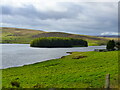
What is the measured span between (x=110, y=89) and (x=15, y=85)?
11530 mm

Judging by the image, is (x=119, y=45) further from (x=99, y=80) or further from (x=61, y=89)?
(x=61, y=89)

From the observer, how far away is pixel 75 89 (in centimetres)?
1692

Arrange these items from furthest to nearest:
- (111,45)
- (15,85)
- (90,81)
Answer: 1. (111,45)
2. (90,81)
3. (15,85)

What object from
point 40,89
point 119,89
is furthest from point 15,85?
point 119,89

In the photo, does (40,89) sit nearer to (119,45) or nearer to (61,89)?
(61,89)

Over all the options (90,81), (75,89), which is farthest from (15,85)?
(90,81)

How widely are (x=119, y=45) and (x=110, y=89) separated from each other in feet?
326

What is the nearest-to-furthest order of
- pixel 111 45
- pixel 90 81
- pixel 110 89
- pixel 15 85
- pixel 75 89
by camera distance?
1. pixel 110 89
2. pixel 75 89
3. pixel 15 85
4. pixel 90 81
5. pixel 111 45

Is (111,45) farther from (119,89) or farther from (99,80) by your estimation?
(119,89)

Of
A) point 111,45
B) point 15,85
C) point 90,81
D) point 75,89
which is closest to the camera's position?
point 75,89

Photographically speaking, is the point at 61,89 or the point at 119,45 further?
the point at 119,45

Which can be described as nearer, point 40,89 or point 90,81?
point 40,89

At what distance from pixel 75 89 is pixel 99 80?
720 cm

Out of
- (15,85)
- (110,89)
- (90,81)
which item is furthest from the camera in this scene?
(90,81)
